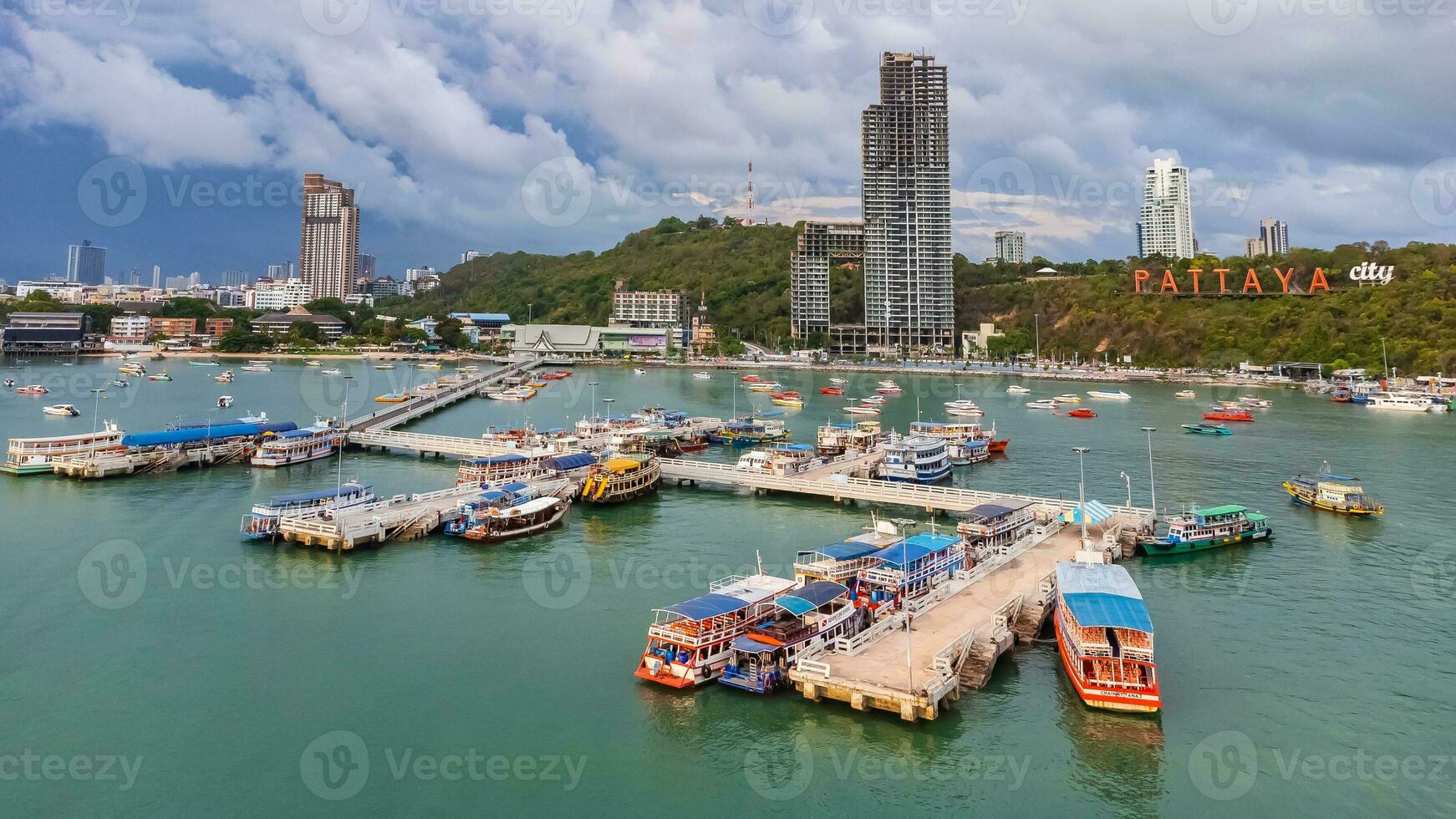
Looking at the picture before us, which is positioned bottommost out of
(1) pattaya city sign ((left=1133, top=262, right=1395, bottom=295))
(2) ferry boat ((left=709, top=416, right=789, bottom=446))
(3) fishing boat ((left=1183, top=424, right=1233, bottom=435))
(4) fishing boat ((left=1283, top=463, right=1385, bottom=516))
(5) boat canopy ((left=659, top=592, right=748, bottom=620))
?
(5) boat canopy ((left=659, top=592, right=748, bottom=620))

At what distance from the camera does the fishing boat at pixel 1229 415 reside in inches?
2174

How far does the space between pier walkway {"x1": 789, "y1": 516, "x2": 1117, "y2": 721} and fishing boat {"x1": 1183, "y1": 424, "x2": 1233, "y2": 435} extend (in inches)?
1431

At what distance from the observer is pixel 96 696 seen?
14.0 m

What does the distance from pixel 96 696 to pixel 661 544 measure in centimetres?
1369

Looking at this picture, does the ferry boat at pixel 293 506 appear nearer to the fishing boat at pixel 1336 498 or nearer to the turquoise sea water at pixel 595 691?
the turquoise sea water at pixel 595 691

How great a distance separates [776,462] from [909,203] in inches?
3845

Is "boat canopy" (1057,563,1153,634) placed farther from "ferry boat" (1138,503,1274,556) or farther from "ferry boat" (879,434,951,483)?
"ferry boat" (879,434,951,483)

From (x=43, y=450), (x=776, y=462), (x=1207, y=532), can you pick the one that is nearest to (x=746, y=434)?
(x=776, y=462)

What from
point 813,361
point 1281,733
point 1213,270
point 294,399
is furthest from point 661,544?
point 1213,270

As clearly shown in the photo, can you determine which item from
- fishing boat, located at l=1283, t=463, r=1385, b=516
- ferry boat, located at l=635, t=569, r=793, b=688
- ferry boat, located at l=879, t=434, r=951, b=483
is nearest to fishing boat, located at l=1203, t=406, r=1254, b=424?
fishing boat, located at l=1283, t=463, r=1385, b=516

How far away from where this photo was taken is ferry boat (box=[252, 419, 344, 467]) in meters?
35.9

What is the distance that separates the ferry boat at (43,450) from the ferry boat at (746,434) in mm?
28067

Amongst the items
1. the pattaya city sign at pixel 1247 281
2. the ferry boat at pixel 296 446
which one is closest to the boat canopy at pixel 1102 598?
the ferry boat at pixel 296 446

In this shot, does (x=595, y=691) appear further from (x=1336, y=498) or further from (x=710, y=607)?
(x=1336, y=498)
